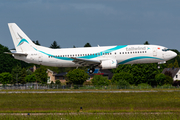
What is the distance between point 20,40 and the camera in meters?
60.2

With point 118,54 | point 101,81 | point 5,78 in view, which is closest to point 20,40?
point 118,54

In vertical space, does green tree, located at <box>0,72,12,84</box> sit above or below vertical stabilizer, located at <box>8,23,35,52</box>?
below

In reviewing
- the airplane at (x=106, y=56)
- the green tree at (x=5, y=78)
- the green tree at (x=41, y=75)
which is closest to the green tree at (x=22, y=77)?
the green tree at (x=5, y=78)

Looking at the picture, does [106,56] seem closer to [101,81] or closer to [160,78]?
[101,81]

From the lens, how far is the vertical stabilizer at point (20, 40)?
59.6 meters

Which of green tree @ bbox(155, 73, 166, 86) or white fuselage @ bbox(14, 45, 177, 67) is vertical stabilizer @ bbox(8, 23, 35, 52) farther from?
green tree @ bbox(155, 73, 166, 86)

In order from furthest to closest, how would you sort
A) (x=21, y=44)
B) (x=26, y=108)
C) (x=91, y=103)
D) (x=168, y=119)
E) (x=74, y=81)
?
1. (x=74, y=81)
2. (x=21, y=44)
3. (x=91, y=103)
4. (x=26, y=108)
5. (x=168, y=119)

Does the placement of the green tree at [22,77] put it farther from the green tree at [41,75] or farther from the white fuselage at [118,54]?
the white fuselage at [118,54]

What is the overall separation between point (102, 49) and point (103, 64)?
290 cm

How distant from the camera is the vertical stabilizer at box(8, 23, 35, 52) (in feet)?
196

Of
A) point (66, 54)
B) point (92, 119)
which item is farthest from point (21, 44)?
point (92, 119)

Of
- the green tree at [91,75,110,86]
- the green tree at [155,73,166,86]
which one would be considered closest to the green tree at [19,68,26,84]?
the green tree at [91,75,110,86]

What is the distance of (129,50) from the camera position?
54031 mm

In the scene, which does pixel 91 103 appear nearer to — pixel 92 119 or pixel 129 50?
pixel 129 50
